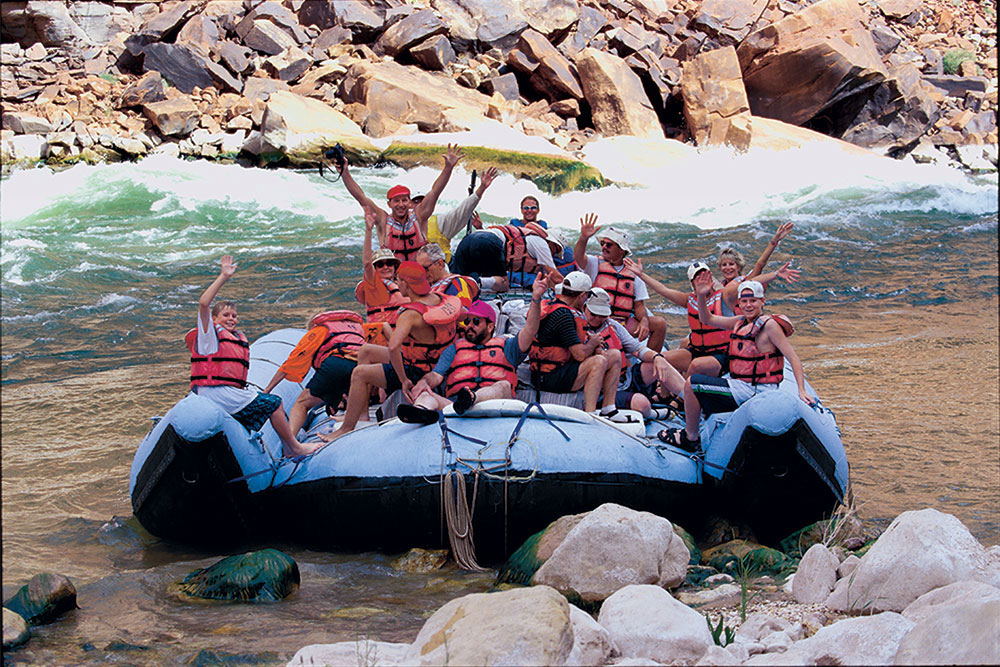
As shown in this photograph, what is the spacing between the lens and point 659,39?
970 inches

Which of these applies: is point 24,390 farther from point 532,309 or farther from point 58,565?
point 532,309

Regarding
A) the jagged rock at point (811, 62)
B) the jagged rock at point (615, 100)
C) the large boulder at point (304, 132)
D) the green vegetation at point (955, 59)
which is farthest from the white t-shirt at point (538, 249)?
the green vegetation at point (955, 59)

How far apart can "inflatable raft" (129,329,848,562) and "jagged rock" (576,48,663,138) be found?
54.1 feet

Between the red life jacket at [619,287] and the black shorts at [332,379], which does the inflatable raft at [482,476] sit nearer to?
the black shorts at [332,379]

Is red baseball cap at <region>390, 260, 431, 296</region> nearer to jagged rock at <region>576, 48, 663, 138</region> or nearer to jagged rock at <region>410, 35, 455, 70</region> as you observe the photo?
jagged rock at <region>576, 48, 663, 138</region>

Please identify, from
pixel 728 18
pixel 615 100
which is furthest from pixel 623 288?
pixel 728 18

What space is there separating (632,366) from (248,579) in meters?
2.28

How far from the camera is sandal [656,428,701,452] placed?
177 inches

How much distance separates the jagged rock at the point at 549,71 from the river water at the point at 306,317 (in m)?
3.49

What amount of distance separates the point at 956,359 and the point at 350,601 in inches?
218

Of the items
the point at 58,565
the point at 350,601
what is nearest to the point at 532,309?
the point at 350,601

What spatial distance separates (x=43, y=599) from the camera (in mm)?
3729

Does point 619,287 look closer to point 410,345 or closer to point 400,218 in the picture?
point 400,218

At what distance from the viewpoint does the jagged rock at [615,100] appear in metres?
20.2
